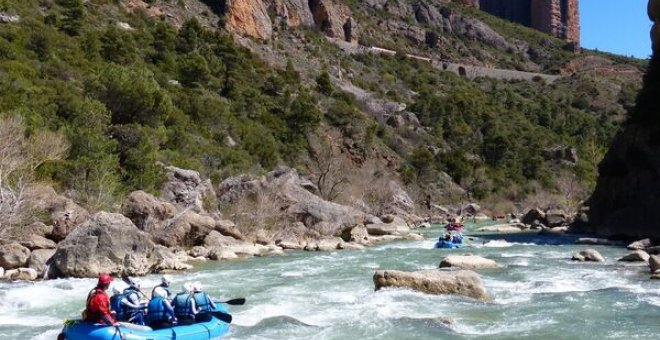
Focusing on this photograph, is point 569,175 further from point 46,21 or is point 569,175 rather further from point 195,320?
point 195,320

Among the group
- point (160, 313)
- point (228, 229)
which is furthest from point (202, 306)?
point (228, 229)

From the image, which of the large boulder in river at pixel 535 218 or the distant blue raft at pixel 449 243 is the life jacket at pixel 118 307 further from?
the large boulder in river at pixel 535 218

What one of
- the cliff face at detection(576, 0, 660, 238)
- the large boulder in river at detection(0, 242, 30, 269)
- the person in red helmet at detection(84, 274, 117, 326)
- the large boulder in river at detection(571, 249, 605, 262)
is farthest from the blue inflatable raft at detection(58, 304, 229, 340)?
the cliff face at detection(576, 0, 660, 238)

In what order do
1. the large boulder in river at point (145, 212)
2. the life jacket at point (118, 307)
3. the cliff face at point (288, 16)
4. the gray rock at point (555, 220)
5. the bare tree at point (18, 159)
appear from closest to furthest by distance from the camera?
the life jacket at point (118, 307)
the bare tree at point (18, 159)
the large boulder in river at point (145, 212)
the gray rock at point (555, 220)
the cliff face at point (288, 16)

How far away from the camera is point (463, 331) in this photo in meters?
11.8

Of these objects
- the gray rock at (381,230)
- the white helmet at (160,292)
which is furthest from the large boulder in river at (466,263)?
the gray rock at (381,230)

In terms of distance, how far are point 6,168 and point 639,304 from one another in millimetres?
18455

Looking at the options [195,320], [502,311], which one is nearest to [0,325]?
[195,320]

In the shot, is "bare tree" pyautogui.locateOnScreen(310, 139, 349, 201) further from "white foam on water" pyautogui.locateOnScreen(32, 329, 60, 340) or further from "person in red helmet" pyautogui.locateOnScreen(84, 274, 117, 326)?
"person in red helmet" pyautogui.locateOnScreen(84, 274, 117, 326)

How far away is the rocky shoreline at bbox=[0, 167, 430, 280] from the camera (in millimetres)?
18109

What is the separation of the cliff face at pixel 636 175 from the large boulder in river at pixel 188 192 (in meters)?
20.2

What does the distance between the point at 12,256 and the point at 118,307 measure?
9.04m

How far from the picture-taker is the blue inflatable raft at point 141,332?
1024cm

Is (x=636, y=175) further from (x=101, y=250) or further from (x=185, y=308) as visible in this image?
(x=185, y=308)
